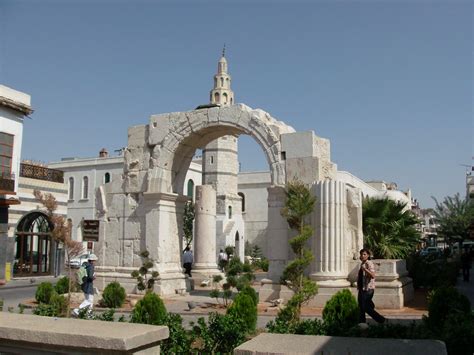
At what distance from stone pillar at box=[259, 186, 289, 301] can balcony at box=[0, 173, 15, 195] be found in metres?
13.1

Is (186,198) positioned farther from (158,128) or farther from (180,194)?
(158,128)

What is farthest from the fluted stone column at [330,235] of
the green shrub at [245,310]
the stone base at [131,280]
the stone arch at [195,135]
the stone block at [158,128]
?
the stone block at [158,128]

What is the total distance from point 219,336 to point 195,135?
30.4ft

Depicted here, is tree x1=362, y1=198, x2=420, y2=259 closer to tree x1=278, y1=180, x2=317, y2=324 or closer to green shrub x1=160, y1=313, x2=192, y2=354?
tree x1=278, y1=180, x2=317, y2=324

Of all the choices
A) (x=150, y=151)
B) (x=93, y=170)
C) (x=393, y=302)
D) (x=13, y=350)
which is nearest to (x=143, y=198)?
(x=150, y=151)

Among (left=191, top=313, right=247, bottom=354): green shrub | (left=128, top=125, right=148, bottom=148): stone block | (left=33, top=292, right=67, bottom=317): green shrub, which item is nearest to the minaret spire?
(left=128, top=125, right=148, bottom=148): stone block

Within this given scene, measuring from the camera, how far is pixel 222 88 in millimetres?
45375

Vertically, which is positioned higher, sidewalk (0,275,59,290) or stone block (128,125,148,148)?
stone block (128,125,148,148)

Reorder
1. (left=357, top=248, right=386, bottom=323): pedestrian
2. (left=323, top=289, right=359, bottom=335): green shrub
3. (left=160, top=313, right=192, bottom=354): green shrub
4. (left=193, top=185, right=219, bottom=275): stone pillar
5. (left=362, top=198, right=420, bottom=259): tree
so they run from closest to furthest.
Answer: (left=160, top=313, right=192, bottom=354): green shrub < (left=323, top=289, right=359, bottom=335): green shrub < (left=357, top=248, right=386, bottom=323): pedestrian < (left=362, top=198, right=420, bottom=259): tree < (left=193, top=185, right=219, bottom=275): stone pillar

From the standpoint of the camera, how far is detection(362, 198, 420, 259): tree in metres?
15.1

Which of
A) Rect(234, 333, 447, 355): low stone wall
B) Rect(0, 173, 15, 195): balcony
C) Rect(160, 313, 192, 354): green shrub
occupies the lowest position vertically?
Rect(160, 313, 192, 354): green shrub

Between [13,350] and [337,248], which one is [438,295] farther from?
[13,350]

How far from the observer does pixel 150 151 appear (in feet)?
51.8

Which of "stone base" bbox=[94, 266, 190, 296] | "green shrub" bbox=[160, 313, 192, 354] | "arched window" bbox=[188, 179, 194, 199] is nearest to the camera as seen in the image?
"green shrub" bbox=[160, 313, 192, 354]
